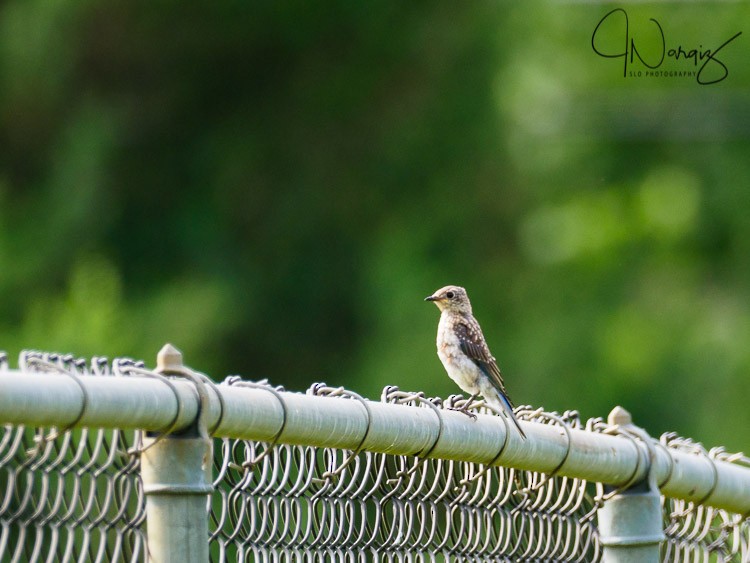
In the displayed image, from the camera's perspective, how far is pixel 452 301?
6.85 m

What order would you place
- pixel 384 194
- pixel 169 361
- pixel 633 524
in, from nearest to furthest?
pixel 169 361 < pixel 633 524 < pixel 384 194

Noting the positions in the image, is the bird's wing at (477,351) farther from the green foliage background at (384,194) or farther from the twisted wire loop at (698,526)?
the green foliage background at (384,194)

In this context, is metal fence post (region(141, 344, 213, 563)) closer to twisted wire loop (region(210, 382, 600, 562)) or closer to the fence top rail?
the fence top rail

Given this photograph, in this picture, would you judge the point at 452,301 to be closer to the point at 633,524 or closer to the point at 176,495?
the point at 633,524

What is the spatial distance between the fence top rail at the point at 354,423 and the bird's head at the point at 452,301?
1.96 m

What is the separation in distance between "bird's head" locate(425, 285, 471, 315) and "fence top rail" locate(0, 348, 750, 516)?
196cm

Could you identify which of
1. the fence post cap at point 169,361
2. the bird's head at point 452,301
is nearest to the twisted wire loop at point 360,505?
the fence post cap at point 169,361

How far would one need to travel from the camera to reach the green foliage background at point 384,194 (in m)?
18.1

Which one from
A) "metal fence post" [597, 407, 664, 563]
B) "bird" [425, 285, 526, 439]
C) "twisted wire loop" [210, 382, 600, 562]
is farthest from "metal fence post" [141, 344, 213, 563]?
"bird" [425, 285, 526, 439]

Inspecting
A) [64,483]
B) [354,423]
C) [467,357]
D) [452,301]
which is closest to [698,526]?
[467,357]

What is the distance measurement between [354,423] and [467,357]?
10.1 ft

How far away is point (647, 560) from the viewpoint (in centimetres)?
424

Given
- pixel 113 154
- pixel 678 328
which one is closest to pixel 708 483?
pixel 678 328

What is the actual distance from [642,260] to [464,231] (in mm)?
2589
